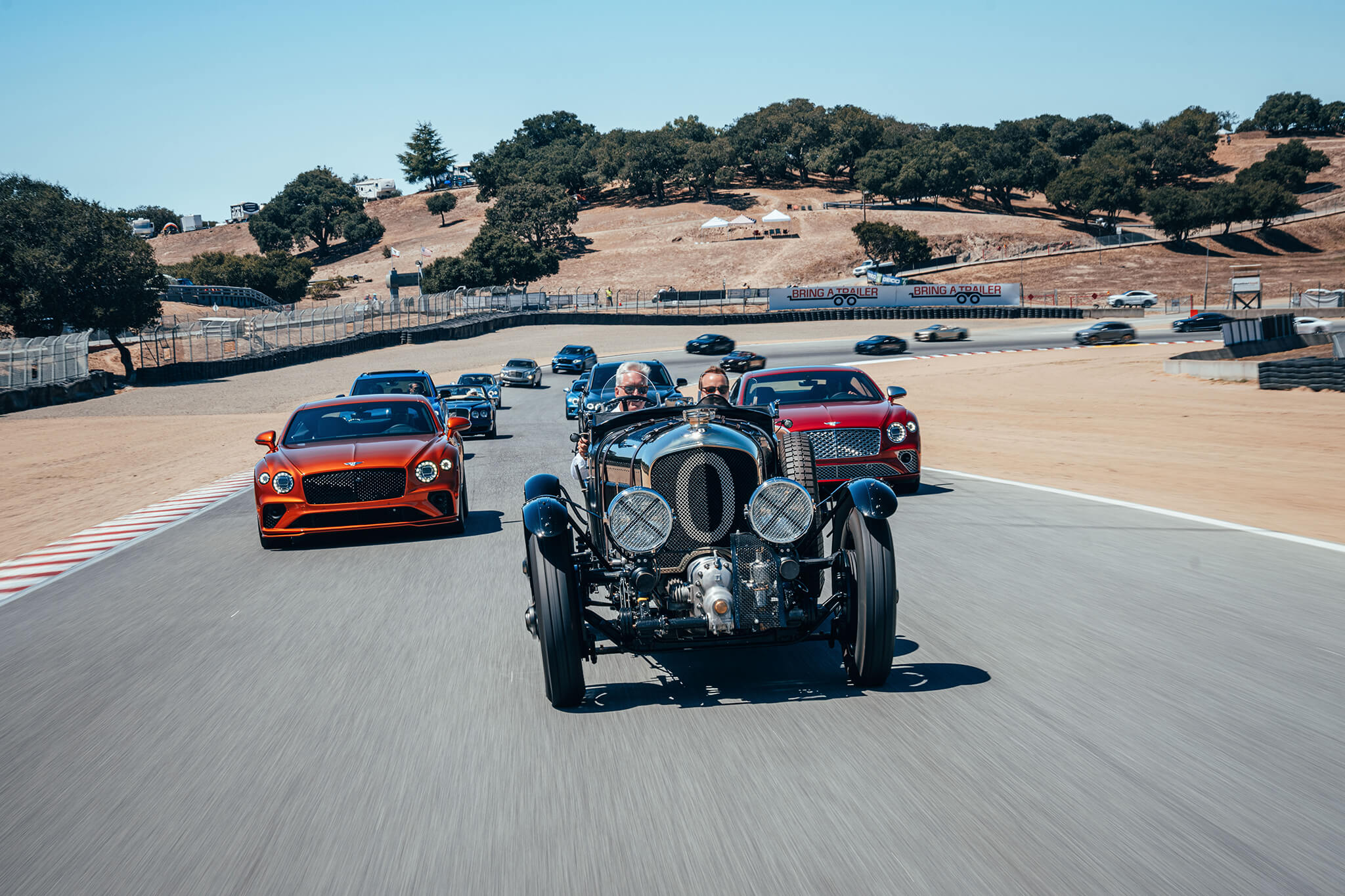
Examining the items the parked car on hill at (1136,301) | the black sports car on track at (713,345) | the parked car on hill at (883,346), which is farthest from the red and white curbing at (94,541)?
the parked car on hill at (1136,301)

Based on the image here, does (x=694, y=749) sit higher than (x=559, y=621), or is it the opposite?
(x=559, y=621)

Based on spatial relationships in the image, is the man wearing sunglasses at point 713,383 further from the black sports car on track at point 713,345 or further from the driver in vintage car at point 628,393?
the black sports car on track at point 713,345

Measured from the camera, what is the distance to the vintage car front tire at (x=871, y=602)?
17.6 feet

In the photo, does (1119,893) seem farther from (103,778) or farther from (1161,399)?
(1161,399)

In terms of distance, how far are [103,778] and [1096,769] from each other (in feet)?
13.8

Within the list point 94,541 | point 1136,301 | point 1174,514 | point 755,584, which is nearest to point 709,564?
point 755,584

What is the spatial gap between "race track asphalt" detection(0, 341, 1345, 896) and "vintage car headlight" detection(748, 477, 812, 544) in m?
0.85

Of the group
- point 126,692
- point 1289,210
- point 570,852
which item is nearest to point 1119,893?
point 570,852

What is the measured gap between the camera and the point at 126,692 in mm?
6109

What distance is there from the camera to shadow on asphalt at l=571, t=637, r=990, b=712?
559cm

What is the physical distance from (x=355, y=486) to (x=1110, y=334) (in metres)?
49.9

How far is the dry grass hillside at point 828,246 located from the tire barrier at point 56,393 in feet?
244

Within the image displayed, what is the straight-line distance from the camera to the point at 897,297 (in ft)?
243

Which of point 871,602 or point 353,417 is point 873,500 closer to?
point 871,602
